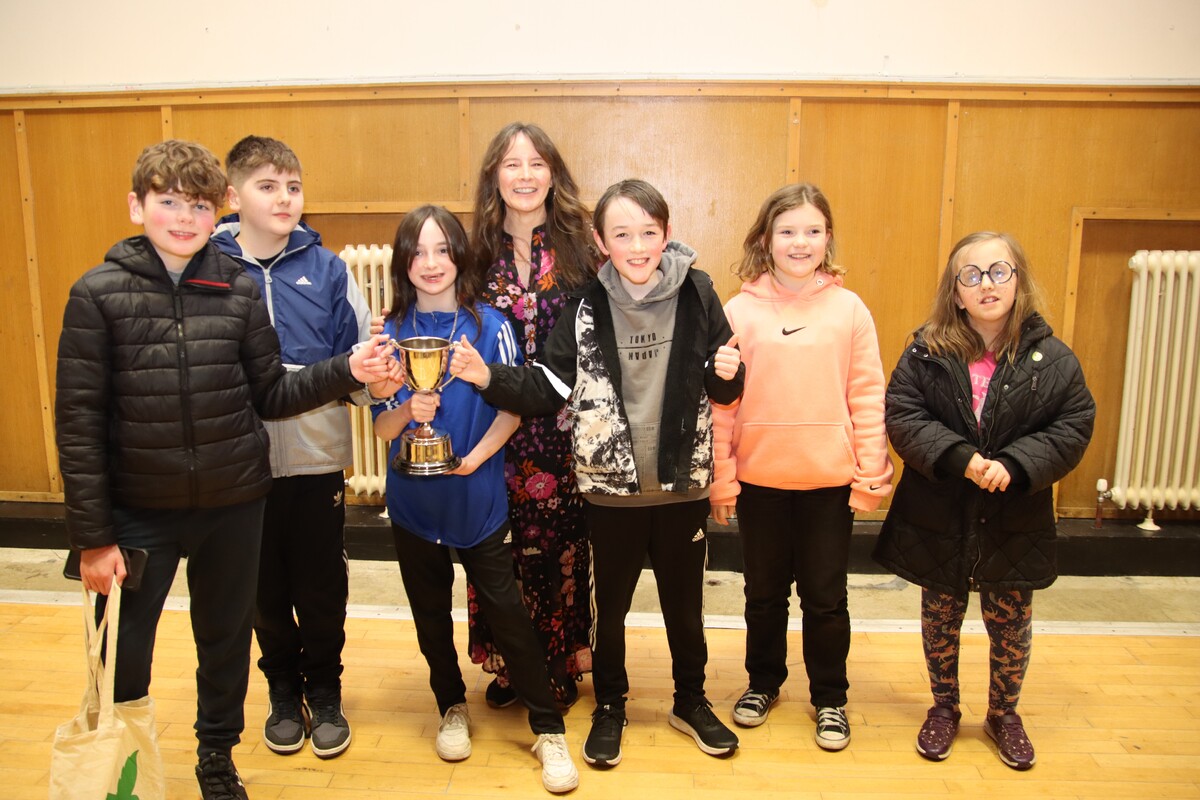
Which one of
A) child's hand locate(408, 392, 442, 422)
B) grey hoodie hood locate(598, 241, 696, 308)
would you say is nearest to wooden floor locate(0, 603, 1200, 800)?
child's hand locate(408, 392, 442, 422)

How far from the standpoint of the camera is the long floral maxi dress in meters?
2.22

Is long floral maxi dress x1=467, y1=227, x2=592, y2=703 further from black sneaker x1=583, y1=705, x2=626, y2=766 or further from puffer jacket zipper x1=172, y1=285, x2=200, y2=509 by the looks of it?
puffer jacket zipper x1=172, y1=285, x2=200, y2=509

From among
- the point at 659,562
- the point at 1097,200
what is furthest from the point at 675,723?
the point at 1097,200

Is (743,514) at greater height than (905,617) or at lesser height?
greater

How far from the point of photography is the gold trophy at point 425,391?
1.89 metres

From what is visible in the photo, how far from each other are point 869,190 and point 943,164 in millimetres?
333

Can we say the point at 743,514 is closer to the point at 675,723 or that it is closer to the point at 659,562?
the point at 659,562

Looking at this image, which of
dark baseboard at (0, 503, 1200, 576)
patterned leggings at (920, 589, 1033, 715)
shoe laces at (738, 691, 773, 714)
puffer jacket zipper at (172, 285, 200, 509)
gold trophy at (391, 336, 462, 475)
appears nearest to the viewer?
puffer jacket zipper at (172, 285, 200, 509)

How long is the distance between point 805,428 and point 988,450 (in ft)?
1.55

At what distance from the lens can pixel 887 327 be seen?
12.3 ft

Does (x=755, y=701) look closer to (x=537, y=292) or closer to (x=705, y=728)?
(x=705, y=728)

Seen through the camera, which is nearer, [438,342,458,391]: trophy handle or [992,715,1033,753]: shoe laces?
[438,342,458,391]: trophy handle

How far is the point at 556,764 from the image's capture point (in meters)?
2.12

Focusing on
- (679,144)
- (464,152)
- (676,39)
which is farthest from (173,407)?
(676,39)
